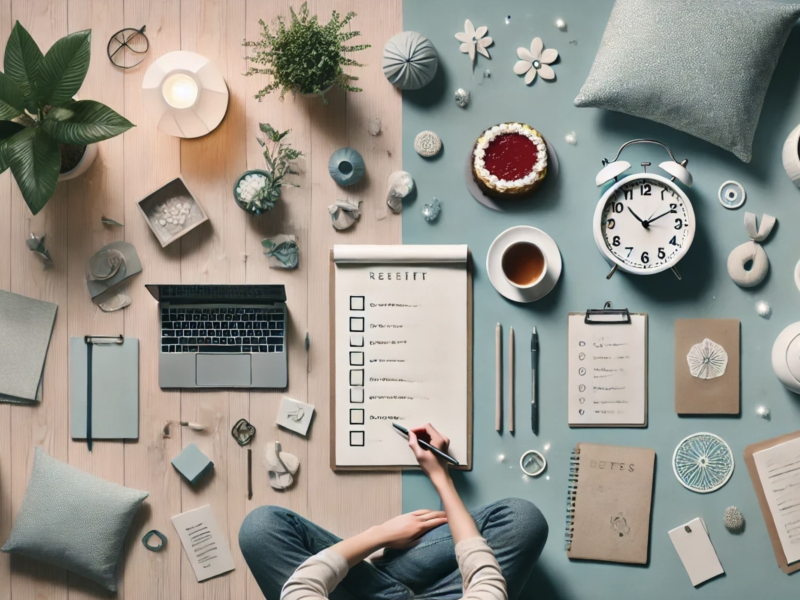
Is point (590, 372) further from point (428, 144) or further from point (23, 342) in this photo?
point (23, 342)

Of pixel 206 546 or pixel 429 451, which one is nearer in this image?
pixel 429 451

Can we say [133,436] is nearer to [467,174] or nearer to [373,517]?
[373,517]

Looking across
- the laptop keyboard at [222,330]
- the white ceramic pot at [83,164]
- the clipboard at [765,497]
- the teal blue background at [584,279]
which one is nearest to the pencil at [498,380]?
the teal blue background at [584,279]

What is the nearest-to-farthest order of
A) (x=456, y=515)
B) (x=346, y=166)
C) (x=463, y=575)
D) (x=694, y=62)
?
1. (x=463, y=575)
2. (x=456, y=515)
3. (x=694, y=62)
4. (x=346, y=166)

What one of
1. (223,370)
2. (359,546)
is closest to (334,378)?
(223,370)

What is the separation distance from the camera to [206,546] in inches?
67.8

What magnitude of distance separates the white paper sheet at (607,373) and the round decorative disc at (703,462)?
145 millimetres


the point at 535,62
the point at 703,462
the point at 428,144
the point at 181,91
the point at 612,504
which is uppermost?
the point at 535,62

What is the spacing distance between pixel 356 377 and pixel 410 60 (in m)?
0.87

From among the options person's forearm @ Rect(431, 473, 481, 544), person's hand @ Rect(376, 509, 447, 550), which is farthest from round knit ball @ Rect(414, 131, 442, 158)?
person's hand @ Rect(376, 509, 447, 550)

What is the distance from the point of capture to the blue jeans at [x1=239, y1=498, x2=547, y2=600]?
1533mm

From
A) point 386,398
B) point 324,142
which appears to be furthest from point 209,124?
point 386,398

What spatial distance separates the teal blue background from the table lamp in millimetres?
538

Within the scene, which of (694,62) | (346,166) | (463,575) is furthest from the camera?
(346,166)
